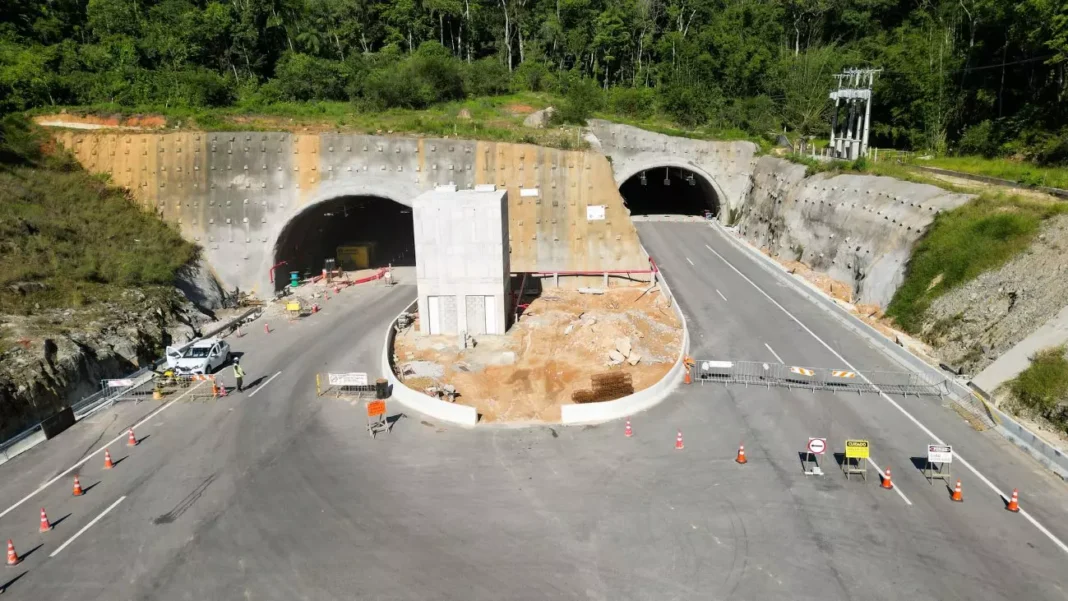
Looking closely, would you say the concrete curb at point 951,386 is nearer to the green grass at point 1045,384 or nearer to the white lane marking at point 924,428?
the green grass at point 1045,384

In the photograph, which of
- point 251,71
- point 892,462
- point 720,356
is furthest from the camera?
point 251,71

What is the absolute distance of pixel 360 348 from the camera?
1276 inches

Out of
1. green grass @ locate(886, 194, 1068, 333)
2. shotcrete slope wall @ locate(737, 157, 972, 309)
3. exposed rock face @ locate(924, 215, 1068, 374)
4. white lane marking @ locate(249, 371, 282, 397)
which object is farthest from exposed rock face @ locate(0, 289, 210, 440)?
shotcrete slope wall @ locate(737, 157, 972, 309)

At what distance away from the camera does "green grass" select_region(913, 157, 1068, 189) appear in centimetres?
3775

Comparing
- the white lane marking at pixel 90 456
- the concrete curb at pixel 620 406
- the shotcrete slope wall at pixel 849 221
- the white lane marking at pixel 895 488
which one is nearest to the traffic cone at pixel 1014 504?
the white lane marking at pixel 895 488

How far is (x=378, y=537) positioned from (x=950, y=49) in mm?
63901

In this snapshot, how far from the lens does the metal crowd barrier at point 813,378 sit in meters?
26.5

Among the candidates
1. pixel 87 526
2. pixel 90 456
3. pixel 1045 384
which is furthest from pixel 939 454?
pixel 90 456

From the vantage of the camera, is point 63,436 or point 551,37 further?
point 551,37

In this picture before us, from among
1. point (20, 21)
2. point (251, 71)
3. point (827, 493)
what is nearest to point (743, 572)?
point (827, 493)

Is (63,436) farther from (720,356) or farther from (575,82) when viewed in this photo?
(575,82)

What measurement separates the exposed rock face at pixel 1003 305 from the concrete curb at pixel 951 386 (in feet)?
5.49

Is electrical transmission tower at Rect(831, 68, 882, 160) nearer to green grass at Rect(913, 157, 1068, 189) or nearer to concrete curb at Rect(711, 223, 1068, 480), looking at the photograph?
green grass at Rect(913, 157, 1068, 189)

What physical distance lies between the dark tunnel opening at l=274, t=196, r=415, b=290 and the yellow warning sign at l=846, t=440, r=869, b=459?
30949 millimetres
